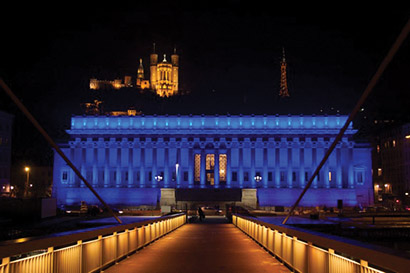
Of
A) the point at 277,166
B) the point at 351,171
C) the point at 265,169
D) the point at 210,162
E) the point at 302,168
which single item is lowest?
the point at 351,171

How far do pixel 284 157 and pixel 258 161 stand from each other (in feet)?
19.5

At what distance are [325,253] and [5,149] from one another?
103 m

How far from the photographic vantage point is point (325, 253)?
1158 centimetres

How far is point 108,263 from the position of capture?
52.8 feet

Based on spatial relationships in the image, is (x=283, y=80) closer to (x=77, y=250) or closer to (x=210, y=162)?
(x=210, y=162)

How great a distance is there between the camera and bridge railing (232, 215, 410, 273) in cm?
804

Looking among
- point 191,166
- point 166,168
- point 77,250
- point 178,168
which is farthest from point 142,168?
point 77,250

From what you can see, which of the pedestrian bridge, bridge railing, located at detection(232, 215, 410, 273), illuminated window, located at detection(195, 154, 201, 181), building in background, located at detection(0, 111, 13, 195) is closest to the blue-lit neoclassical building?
illuminated window, located at detection(195, 154, 201, 181)

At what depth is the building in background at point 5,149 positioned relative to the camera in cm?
10312

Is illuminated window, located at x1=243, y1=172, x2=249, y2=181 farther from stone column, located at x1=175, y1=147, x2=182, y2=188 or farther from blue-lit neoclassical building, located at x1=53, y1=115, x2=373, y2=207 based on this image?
stone column, located at x1=175, y1=147, x2=182, y2=188

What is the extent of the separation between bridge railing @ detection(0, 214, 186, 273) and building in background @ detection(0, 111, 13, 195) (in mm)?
87321

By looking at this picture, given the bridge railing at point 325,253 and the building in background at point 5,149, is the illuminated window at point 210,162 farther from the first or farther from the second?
the bridge railing at point 325,253

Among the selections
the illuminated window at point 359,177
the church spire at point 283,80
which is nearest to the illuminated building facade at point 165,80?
the church spire at point 283,80

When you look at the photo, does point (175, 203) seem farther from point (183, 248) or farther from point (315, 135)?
point (183, 248)
